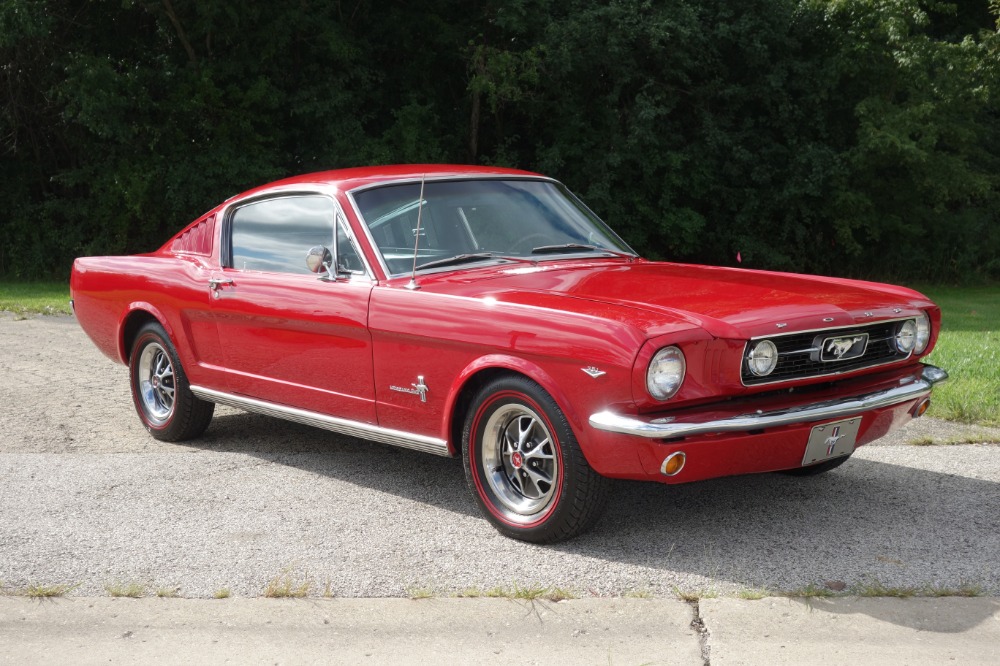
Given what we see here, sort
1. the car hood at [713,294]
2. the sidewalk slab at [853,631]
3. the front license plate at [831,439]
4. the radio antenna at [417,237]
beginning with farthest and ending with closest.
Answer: the radio antenna at [417,237] → the front license plate at [831,439] → the car hood at [713,294] → the sidewalk slab at [853,631]

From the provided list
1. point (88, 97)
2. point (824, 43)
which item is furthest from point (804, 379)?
point (824, 43)

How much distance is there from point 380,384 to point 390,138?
19.9m

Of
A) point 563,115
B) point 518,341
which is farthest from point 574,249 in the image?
point 563,115

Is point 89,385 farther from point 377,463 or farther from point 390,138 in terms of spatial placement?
point 390,138

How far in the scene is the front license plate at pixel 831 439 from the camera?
4.53 metres

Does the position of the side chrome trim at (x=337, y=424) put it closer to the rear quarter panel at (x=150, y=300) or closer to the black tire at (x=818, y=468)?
the rear quarter panel at (x=150, y=300)

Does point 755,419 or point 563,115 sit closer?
point 755,419

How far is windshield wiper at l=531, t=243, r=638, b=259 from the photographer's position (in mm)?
5668

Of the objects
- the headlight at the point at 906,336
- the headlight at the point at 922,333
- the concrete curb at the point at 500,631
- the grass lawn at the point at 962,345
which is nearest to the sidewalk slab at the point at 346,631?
the concrete curb at the point at 500,631

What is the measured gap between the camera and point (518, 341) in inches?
179

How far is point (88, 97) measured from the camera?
2228 cm

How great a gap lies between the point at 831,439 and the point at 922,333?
896 millimetres

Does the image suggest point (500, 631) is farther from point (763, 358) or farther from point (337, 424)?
point (337, 424)

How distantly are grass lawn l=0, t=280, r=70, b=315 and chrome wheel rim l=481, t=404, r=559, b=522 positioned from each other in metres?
11.3
